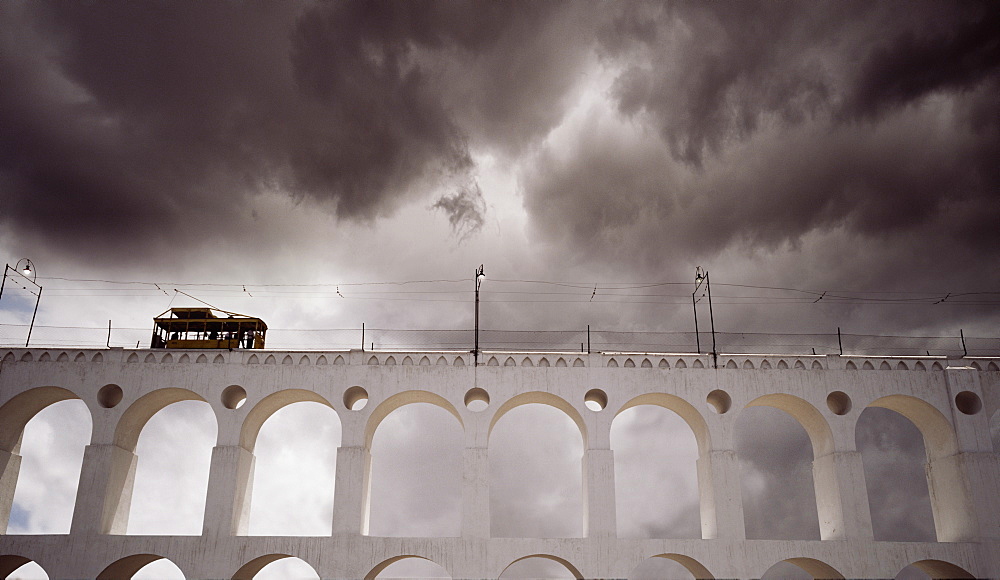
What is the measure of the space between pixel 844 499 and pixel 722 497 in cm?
403

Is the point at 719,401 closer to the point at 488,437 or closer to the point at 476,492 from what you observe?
the point at 488,437

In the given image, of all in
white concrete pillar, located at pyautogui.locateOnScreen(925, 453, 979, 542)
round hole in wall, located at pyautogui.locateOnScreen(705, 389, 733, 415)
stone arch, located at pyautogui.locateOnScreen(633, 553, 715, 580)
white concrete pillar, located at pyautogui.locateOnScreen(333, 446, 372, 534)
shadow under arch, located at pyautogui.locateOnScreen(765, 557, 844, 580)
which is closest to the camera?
stone arch, located at pyautogui.locateOnScreen(633, 553, 715, 580)

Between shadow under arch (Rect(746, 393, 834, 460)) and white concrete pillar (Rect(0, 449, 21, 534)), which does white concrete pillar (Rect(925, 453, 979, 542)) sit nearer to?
shadow under arch (Rect(746, 393, 834, 460))

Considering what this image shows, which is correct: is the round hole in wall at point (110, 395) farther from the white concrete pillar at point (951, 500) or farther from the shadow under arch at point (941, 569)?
the white concrete pillar at point (951, 500)

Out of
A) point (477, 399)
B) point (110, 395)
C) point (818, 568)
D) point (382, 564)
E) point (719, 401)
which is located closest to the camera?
point (818, 568)

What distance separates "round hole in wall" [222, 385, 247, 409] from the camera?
27.5 metres

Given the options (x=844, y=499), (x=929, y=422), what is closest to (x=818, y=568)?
(x=844, y=499)

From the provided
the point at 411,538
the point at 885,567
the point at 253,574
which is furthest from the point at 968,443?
the point at 253,574

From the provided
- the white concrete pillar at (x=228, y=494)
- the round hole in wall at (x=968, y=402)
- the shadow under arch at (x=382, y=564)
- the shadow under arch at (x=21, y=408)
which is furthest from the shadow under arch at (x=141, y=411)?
the round hole in wall at (x=968, y=402)

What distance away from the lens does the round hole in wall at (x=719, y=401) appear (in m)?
27.1

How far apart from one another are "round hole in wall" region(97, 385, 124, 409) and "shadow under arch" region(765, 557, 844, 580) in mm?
23484

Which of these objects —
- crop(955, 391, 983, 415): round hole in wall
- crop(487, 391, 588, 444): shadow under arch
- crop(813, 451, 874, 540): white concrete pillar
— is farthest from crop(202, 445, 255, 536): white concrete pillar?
crop(955, 391, 983, 415): round hole in wall

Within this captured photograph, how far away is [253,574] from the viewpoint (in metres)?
26.0

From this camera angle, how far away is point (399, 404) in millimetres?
28641
